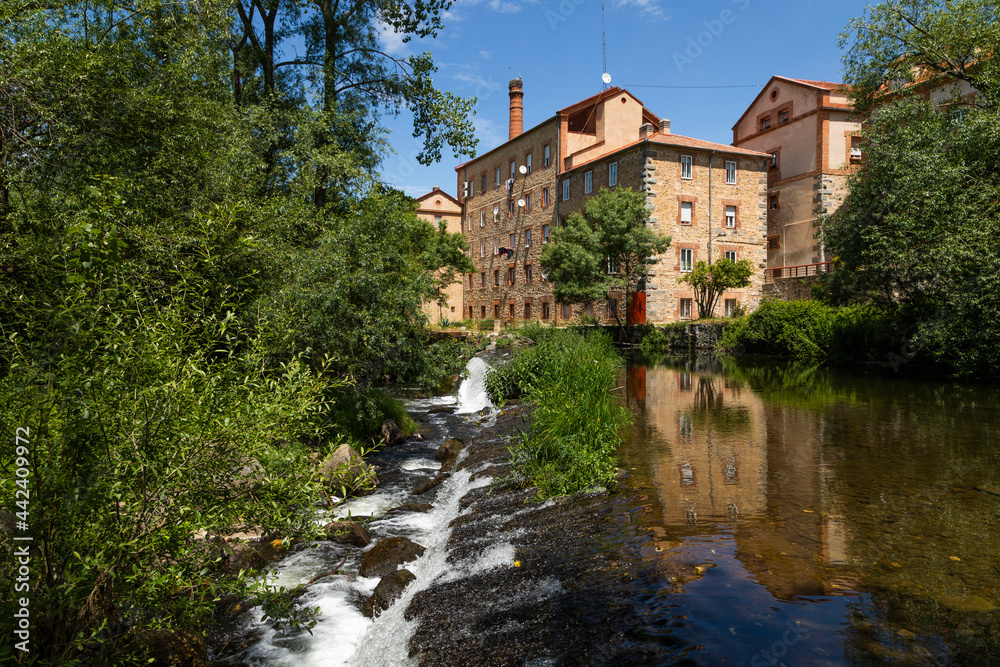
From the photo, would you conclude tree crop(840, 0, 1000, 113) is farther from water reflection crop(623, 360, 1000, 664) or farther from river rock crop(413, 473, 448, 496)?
river rock crop(413, 473, 448, 496)

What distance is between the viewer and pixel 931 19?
66.9ft

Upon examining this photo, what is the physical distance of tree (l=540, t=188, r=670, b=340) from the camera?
34.3 metres

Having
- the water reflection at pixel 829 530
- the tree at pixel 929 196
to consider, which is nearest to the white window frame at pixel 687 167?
the tree at pixel 929 196

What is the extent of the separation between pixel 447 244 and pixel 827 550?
40.9 meters

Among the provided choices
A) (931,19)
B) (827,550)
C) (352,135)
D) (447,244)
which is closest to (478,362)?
(352,135)

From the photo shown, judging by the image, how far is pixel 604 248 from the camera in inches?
1379

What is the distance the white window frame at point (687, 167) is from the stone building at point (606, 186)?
0.21 feet

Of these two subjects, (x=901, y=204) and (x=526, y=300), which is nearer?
(x=901, y=204)

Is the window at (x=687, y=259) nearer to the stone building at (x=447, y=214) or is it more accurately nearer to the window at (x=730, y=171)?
the window at (x=730, y=171)

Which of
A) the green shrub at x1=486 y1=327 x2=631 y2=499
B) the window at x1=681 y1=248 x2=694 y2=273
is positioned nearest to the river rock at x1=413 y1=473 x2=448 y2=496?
the green shrub at x1=486 y1=327 x2=631 y2=499

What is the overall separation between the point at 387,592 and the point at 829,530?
4.61m

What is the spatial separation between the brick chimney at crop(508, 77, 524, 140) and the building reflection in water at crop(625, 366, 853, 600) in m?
40.1

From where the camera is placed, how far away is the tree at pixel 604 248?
112 ft

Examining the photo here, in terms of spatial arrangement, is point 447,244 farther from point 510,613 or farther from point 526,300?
point 510,613
